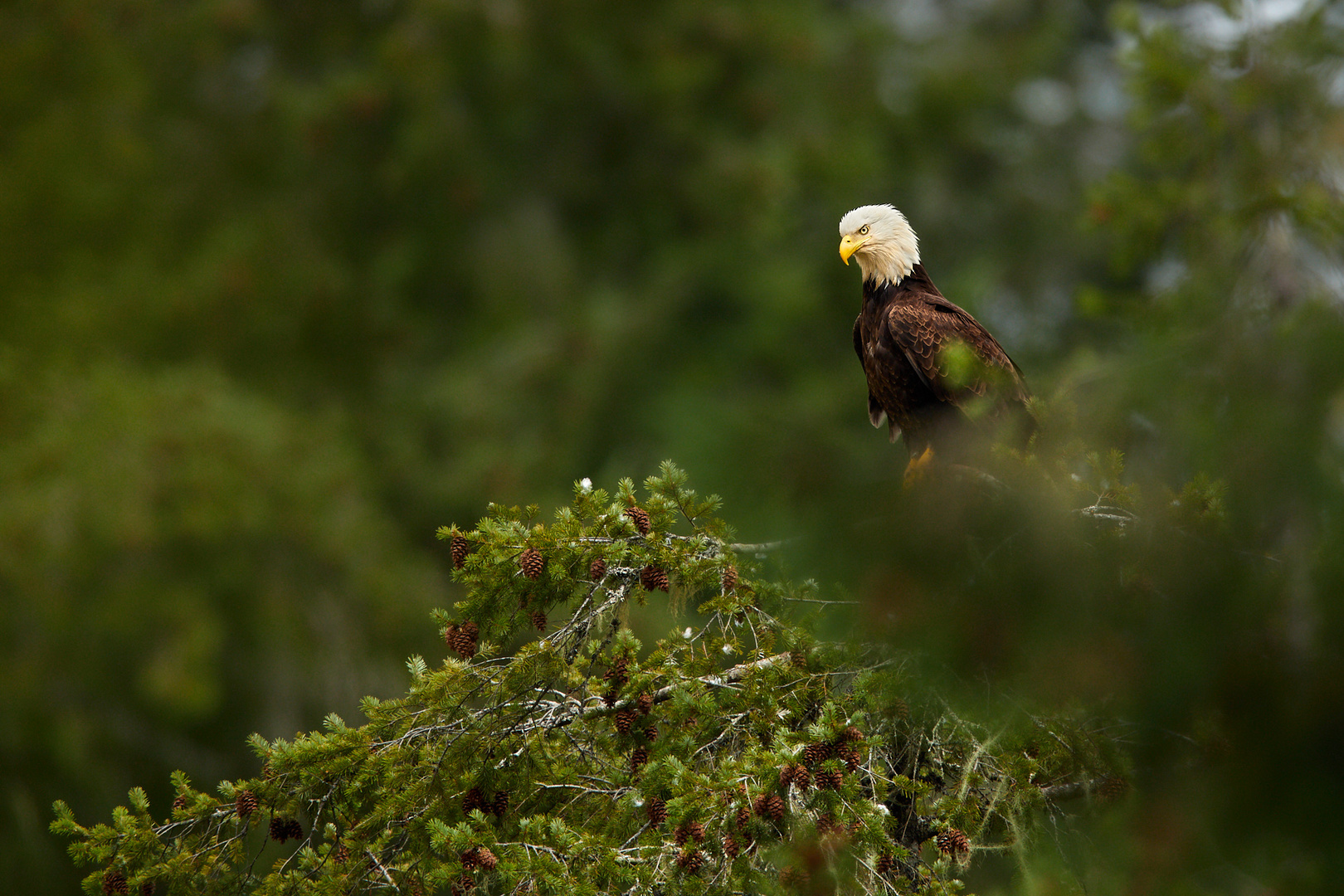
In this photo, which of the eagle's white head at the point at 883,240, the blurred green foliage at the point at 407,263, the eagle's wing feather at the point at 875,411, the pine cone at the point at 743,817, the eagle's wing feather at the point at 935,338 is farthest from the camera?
the blurred green foliage at the point at 407,263

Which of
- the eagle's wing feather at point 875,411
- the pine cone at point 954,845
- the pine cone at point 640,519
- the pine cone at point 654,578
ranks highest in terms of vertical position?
the eagle's wing feather at point 875,411

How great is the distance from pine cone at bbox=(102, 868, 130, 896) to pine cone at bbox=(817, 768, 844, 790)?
1.50 meters

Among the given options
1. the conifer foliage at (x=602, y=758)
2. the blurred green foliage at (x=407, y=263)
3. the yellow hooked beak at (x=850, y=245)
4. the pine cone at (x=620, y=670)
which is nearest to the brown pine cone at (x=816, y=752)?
the conifer foliage at (x=602, y=758)

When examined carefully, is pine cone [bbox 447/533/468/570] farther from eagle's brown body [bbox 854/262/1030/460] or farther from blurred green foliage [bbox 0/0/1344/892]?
blurred green foliage [bbox 0/0/1344/892]

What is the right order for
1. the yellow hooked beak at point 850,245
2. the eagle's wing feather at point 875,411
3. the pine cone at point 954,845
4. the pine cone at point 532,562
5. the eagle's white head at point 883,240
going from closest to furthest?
the pine cone at point 954,845 → the pine cone at point 532,562 → the yellow hooked beak at point 850,245 → the eagle's white head at point 883,240 → the eagle's wing feather at point 875,411

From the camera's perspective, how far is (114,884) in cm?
248

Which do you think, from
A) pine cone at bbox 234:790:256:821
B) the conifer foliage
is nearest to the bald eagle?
the conifer foliage

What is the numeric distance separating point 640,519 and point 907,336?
4.44ft

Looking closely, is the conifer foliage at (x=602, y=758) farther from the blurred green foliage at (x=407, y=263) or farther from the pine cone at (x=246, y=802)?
the blurred green foliage at (x=407, y=263)

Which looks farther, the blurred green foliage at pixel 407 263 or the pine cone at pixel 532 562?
the blurred green foliage at pixel 407 263

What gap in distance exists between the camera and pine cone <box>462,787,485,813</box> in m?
2.44

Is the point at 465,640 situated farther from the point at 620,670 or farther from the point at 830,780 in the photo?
the point at 830,780

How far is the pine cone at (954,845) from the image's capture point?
230 centimetres

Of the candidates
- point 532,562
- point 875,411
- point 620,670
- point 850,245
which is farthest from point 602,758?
point 875,411
